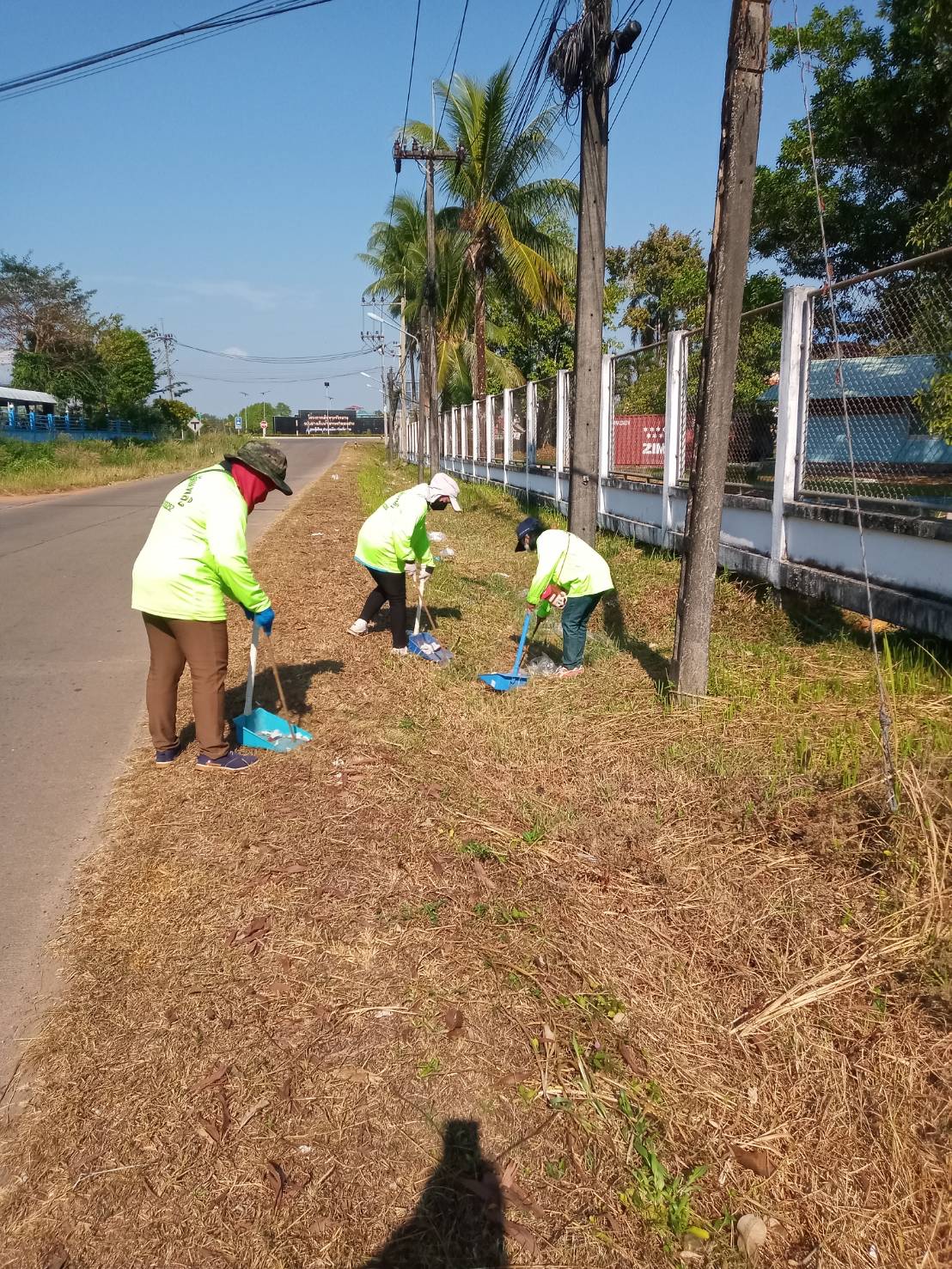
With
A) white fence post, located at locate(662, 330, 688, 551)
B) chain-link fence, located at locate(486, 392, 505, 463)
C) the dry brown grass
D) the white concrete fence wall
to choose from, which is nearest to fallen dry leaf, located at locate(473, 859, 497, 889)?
the dry brown grass

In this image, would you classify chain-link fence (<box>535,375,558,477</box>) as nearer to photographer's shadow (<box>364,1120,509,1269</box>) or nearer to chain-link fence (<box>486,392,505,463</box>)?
chain-link fence (<box>486,392,505,463</box>)

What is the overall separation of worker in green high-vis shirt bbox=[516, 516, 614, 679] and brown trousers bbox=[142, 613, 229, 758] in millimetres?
2219

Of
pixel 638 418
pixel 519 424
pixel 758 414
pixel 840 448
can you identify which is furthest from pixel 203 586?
pixel 519 424

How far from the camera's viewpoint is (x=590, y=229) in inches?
312

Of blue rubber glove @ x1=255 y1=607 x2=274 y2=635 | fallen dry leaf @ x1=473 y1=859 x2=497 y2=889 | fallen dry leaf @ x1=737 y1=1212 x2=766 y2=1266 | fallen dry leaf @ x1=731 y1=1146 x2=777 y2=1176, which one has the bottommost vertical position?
fallen dry leaf @ x1=737 y1=1212 x2=766 y2=1266

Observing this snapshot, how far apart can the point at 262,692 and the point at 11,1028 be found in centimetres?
318

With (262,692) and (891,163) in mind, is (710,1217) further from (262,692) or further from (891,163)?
(891,163)

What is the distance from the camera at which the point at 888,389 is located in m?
5.75

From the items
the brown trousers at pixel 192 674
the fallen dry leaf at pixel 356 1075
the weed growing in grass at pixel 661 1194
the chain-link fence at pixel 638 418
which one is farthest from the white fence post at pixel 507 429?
the weed growing in grass at pixel 661 1194

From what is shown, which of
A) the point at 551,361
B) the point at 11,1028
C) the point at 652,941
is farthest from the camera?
the point at 551,361

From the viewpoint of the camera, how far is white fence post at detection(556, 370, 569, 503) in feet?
43.5

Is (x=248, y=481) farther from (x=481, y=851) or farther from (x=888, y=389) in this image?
(x=888, y=389)

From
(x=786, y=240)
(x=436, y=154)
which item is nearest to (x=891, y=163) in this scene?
(x=786, y=240)

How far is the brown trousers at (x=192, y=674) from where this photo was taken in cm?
446
